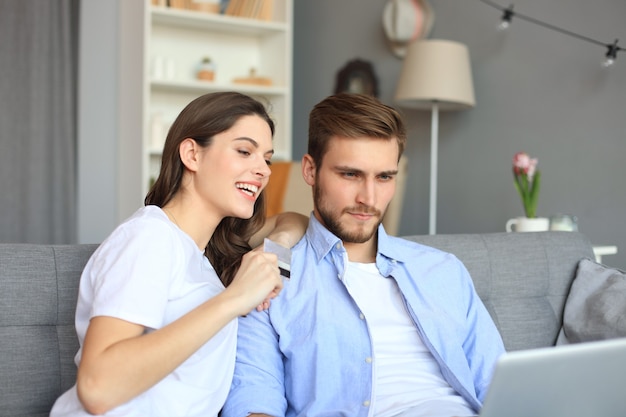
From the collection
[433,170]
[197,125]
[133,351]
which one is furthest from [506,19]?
[133,351]

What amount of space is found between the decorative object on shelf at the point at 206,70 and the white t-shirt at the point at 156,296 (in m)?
3.47

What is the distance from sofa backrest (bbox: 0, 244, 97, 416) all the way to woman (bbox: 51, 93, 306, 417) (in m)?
0.26

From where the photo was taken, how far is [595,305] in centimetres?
203

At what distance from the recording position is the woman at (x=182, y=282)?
115cm

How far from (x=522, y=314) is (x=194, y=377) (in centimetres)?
113

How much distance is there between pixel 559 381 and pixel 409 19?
325 centimetres

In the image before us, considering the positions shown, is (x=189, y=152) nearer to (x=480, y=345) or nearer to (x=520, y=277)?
(x=480, y=345)

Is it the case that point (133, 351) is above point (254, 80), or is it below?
below

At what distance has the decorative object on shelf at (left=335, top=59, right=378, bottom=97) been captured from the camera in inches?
176

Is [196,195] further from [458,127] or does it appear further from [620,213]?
[458,127]

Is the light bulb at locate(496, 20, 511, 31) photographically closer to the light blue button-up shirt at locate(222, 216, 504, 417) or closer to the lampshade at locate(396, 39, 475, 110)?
the lampshade at locate(396, 39, 475, 110)

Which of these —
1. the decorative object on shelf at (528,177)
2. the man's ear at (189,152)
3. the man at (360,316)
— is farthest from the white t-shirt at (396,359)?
the decorative object on shelf at (528,177)

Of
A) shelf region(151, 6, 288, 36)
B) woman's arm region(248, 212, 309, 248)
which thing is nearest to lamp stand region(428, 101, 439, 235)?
shelf region(151, 6, 288, 36)

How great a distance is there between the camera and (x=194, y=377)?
4.28ft
